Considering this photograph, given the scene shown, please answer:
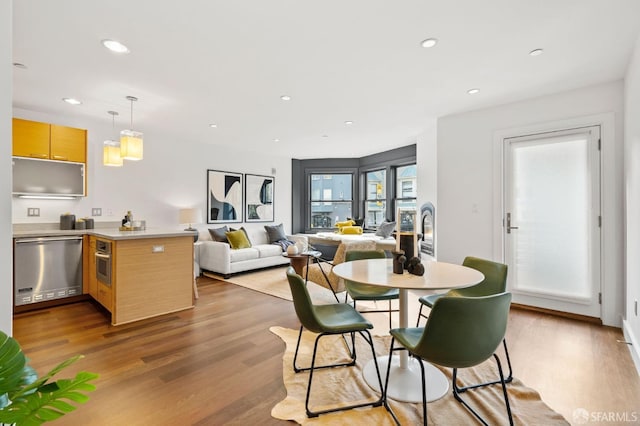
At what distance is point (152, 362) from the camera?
2344 mm

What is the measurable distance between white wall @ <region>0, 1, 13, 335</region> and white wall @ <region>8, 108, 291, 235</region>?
3798 millimetres

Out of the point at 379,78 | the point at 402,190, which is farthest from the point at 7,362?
the point at 402,190

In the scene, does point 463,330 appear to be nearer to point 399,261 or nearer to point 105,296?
point 399,261

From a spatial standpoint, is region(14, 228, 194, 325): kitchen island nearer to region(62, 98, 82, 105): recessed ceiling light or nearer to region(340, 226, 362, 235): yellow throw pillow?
region(62, 98, 82, 105): recessed ceiling light

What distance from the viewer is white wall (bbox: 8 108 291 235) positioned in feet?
14.2

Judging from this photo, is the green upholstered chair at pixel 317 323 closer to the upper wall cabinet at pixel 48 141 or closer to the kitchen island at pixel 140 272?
the kitchen island at pixel 140 272

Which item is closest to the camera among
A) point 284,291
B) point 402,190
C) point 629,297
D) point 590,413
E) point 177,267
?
point 590,413

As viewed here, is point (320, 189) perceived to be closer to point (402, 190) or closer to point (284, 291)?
point (402, 190)

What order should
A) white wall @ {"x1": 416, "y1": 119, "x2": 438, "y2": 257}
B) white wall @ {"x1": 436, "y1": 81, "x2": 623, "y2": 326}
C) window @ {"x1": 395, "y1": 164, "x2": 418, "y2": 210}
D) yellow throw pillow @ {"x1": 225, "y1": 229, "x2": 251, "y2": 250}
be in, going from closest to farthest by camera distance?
white wall @ {"x1": 436, "y1": 81, "x2": 623, "y2": 326} < white wall @ {"x1": 416, "y1": 119, "x2": 438, "y2": 257} < yellow throw pillow @ {"x1": 225, "y1": 229, "x2": 251, "y2": 250} < window @ {"x1": 395, "y1": 164, "x2": 418, "y2": 210}

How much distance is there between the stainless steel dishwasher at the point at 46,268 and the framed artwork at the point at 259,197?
126 inches

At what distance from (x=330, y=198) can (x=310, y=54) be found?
204 inches

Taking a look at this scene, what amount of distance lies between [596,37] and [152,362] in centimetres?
424

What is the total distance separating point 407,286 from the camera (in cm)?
172

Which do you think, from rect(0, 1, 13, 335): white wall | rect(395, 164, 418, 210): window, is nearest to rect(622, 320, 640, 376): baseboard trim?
rect(395, 164, 418, 210): window
